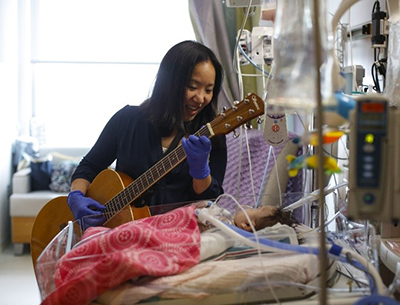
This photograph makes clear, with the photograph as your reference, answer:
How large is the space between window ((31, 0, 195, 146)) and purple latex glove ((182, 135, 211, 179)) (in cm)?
320

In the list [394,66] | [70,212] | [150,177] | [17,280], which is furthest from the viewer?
[17,280]

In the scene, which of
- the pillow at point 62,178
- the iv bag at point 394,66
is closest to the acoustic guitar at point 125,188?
the iv bag at point 394,66

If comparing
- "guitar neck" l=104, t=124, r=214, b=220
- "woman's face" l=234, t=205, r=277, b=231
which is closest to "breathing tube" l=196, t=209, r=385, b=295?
"woman's face" l=234, t=205, r=277, b=231

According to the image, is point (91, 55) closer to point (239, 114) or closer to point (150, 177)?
point (150, 177)

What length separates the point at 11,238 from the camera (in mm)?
4613

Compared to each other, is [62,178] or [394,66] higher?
[394,66]

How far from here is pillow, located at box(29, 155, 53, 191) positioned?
4480 millimetres

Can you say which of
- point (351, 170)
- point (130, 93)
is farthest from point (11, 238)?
point (351, 170)

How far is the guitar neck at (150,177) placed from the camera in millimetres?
1907

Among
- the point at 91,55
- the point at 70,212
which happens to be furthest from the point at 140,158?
the point at 91,55

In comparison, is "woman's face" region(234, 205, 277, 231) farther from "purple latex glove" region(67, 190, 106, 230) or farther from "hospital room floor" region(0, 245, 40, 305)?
"hospital room floor" region(0, 245, 40, 305)

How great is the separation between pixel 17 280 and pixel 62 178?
98 centimetres

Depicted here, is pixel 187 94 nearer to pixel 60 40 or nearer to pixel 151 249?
pixel 151 249

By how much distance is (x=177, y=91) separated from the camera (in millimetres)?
2029
